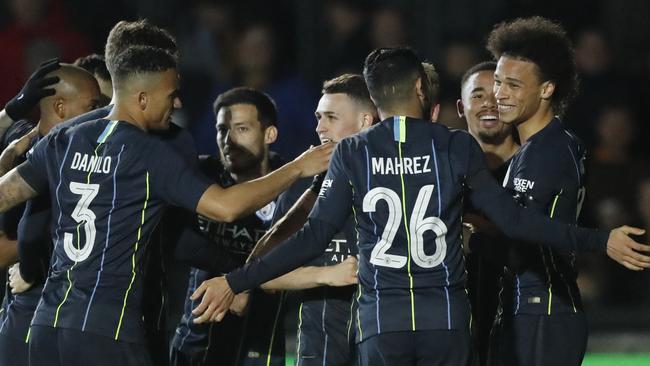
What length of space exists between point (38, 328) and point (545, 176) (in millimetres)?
2348

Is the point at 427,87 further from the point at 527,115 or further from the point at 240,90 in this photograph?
the point at 240,90

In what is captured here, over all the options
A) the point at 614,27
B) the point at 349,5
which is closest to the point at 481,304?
the point at 349,5

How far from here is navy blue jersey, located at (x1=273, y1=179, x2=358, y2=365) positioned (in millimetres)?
6598

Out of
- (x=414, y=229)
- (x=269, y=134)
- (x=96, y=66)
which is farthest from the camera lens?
(x=269, y=134)

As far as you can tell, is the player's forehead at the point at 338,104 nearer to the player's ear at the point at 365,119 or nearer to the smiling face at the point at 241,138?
the player's ear at the point at 365,119

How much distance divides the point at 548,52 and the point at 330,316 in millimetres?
1743

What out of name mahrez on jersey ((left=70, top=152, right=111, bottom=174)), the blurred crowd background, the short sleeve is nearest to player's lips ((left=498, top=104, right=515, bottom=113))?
name mahrez on jersey ((left=70, top=152, right=111, bottom=174))

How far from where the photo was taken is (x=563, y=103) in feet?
21.0

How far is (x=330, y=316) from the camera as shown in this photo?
21.7 feet

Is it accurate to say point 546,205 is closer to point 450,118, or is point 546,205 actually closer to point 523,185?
point 523,185

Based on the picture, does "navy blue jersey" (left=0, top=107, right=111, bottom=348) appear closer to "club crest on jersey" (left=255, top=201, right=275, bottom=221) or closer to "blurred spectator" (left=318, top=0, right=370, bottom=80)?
"club crest on jersey" (left=255, top=201, right=275, bottom=221)

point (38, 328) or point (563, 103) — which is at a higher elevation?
point (563, 103)

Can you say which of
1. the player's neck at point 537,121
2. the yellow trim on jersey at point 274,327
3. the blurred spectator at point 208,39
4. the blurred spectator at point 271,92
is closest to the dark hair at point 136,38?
the yellow trim on jersey at point 274,327

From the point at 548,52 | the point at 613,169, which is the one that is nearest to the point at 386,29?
the point at 613,169
